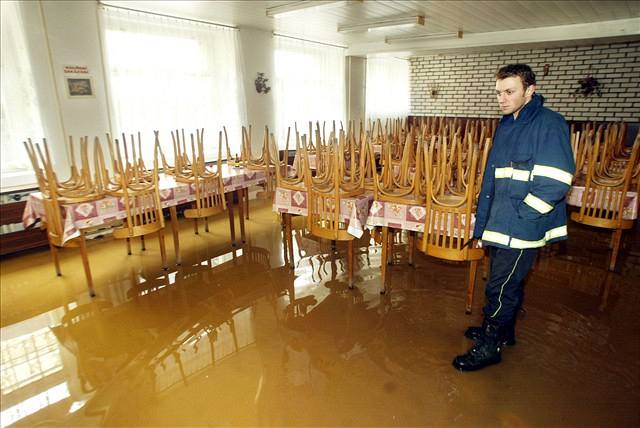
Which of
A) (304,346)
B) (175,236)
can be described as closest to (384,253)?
(304,346)

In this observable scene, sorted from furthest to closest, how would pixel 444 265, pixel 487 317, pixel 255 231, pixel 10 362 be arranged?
pixel 255 231
pixel 444 265
pixel 10 362
pixel 487 317

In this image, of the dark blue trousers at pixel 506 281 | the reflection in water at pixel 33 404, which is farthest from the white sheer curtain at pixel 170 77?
the dark blue trousers at pixel 506 281

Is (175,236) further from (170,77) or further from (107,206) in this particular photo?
(170,77)

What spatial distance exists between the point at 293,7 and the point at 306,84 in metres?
2.72

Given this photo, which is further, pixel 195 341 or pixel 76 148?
pixel 76 148

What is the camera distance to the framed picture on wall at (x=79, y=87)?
398 cm

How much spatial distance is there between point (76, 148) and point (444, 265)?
3.98 metres

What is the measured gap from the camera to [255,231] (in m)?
4.66

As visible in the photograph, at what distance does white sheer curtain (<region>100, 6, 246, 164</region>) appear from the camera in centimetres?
450

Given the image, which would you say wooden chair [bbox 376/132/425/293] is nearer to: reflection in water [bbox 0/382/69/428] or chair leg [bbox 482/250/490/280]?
chair leg [bbox 482/250/490/280]

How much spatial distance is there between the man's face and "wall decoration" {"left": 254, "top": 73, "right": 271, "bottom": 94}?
Answer: 472 centimetres

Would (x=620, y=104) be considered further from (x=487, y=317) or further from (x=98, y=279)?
(x=98, y=279)

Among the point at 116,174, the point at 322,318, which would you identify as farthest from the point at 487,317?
the point at 116,174

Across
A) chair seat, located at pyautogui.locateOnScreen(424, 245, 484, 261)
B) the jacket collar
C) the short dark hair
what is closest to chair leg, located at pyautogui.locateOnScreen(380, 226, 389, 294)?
chair seat, located at pyautogui.locateOnScreen(424, 245, 484, 261)
